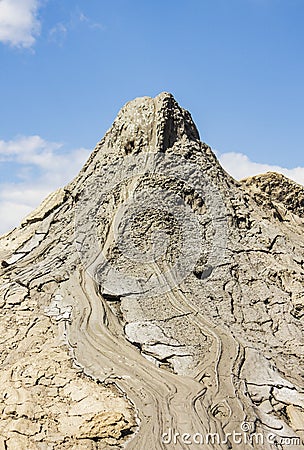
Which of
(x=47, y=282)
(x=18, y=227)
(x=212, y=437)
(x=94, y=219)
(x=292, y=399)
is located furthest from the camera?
(x=18, y=227)

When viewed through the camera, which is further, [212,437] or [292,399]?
[292,399]

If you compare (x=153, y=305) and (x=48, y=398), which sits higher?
(x=153, y=305)

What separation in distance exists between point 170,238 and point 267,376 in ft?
10.6

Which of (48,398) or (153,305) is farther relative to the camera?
(153,305)

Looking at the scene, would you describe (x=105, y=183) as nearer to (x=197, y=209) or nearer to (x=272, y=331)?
(x=197, y=209)

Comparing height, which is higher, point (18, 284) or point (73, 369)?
point (18, 284)

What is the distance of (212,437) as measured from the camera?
621 centimetres

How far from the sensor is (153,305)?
8820 mm

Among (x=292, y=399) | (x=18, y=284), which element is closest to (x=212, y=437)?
(x=292, y=399)

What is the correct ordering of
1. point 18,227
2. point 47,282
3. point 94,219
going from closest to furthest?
point 47,282, point 94,219, point 18,227

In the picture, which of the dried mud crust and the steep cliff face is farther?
the steep cliff face

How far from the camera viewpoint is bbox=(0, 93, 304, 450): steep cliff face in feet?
21.5

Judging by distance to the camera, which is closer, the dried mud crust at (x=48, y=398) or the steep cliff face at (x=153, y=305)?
the dried mud crust at (x=48, y=398)

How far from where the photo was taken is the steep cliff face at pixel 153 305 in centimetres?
656
